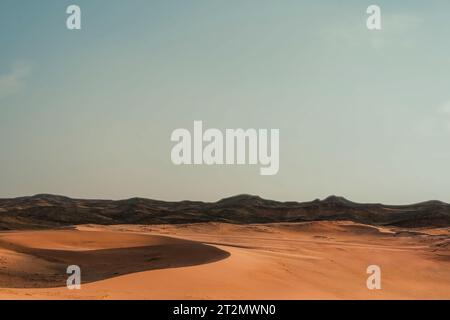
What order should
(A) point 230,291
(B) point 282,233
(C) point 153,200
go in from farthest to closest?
(C) point 153,200 → (B) point 282,233 → (A) point 230,291

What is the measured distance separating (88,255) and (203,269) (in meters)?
8.34

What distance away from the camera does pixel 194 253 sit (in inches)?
583

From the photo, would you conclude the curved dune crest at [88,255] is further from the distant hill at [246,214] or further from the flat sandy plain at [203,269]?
the distant hill at [246,214]

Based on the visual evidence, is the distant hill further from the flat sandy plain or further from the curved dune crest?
the curved dune crest

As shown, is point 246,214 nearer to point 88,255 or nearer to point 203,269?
point 88,255

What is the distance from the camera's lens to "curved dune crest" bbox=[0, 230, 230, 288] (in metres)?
13.5

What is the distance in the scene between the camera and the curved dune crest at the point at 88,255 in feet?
44.3

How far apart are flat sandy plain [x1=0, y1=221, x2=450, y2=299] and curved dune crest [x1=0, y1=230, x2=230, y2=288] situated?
0.03 metres

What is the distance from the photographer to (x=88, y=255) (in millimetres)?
17609

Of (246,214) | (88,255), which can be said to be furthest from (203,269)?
(246,214)

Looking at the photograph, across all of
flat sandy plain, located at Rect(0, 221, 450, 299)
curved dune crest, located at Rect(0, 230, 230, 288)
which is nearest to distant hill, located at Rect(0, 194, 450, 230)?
flat sandy plain, located at Rect(0, 221, 450, 299)
